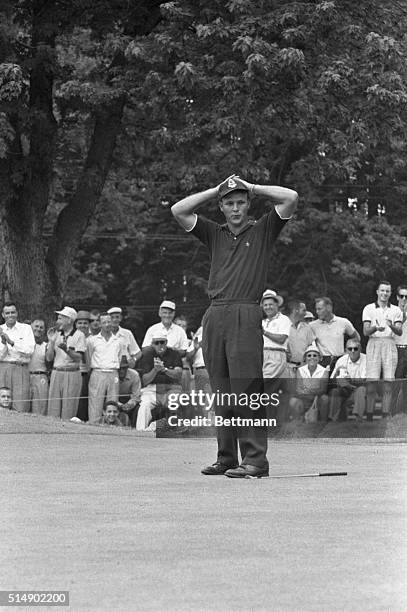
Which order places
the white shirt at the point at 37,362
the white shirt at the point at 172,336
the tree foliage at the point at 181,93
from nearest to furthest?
1. the white shirt at the point at 172,336
2. the white shirt at the point at 37,362
3. the tree foliage at the point at 181,93

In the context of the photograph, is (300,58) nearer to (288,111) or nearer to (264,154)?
(288,111)

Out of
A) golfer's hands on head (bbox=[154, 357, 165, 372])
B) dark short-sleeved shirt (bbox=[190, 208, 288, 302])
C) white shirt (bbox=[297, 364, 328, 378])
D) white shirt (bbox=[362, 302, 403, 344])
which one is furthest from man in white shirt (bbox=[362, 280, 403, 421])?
dark short-sleeved shirt (bbox=[190, 208, 288, 302])

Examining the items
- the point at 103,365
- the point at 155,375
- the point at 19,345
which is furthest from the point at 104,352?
the point at 155,375

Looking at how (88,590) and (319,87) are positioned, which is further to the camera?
(319,87)

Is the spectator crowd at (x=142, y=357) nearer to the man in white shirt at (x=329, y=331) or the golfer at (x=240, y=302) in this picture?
the man in white shirt at (x=329, y=331)

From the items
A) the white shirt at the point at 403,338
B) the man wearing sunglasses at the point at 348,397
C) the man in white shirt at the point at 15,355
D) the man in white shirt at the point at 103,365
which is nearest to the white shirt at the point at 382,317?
the white shirt at the point at 403,338

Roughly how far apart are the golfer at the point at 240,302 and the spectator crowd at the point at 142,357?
632 cm

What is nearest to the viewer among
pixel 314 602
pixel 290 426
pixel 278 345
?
pixel 314 602

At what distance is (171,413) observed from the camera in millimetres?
14602

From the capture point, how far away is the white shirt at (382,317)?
17938 millimetres

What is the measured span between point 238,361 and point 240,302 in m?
0.39

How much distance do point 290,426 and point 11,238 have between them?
10441 mm

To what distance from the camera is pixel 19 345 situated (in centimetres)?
1789

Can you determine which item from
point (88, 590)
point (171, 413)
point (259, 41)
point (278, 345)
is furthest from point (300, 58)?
point (88, 590)
